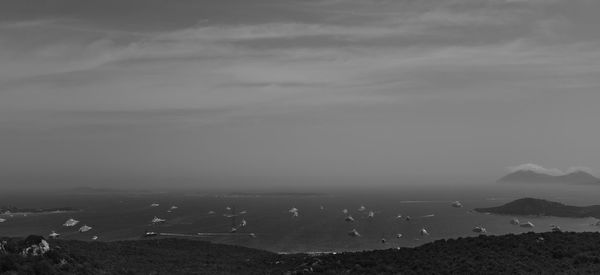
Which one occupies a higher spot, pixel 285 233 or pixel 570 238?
pixel 570 238

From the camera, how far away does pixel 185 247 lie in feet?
268

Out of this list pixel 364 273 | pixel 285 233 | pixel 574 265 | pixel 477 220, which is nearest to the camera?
pixel 574 265

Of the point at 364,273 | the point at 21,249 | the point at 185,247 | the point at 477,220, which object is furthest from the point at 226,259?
the point at 477,220

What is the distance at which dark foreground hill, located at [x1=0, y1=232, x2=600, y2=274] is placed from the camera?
43812 millimetres

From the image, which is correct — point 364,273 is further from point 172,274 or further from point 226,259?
point 226,259

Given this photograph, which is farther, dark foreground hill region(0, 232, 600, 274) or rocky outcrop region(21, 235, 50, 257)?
dark foreground hill region(0, 232, 600, 274)

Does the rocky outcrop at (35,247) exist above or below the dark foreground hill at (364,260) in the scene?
above

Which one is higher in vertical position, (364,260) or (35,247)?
(35,247)

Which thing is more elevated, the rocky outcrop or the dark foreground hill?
the rocky outcrop

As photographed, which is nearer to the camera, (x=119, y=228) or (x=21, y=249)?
(x=21, y=249)

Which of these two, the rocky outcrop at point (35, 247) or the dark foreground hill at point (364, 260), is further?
the dark foreground hill at point (364, 260)

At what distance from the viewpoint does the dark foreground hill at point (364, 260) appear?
43.8 m

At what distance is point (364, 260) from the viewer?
56.1m

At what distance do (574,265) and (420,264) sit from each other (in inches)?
575
